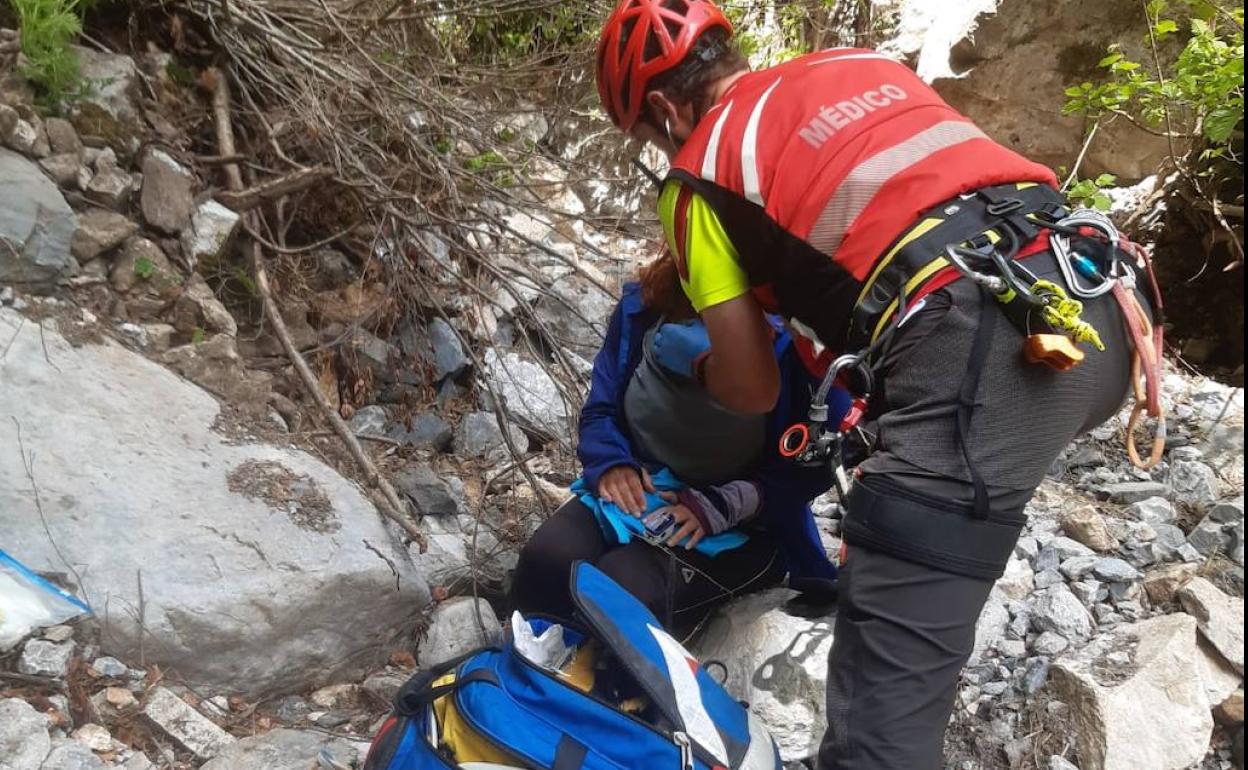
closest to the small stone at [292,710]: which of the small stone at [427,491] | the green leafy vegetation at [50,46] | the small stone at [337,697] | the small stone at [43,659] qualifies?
the small stone at [337,697]

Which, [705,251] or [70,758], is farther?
[70,758]

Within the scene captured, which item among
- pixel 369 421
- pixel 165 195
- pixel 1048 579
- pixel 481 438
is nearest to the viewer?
pixel 1048 579

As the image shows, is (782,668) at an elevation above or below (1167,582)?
below

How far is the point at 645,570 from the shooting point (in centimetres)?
206

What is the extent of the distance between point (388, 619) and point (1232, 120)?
3.10m

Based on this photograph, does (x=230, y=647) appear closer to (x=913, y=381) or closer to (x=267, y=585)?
(x=267, y=585)

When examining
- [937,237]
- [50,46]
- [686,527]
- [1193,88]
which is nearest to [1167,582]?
[686,527]

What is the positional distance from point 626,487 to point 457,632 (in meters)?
0.62

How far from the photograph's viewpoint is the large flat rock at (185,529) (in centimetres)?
189

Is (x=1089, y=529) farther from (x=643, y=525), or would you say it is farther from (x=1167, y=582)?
(x=643, y=525)

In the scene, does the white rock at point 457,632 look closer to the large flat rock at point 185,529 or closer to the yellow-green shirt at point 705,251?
the large flat rock at point 185,529

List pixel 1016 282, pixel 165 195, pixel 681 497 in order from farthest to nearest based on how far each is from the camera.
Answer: pixel 165 195 < pixel 681 497 < pixel 1016 282

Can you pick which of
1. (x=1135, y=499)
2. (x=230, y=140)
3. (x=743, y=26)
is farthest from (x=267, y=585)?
(x=743, y=26)

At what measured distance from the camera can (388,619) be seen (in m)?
2.26
